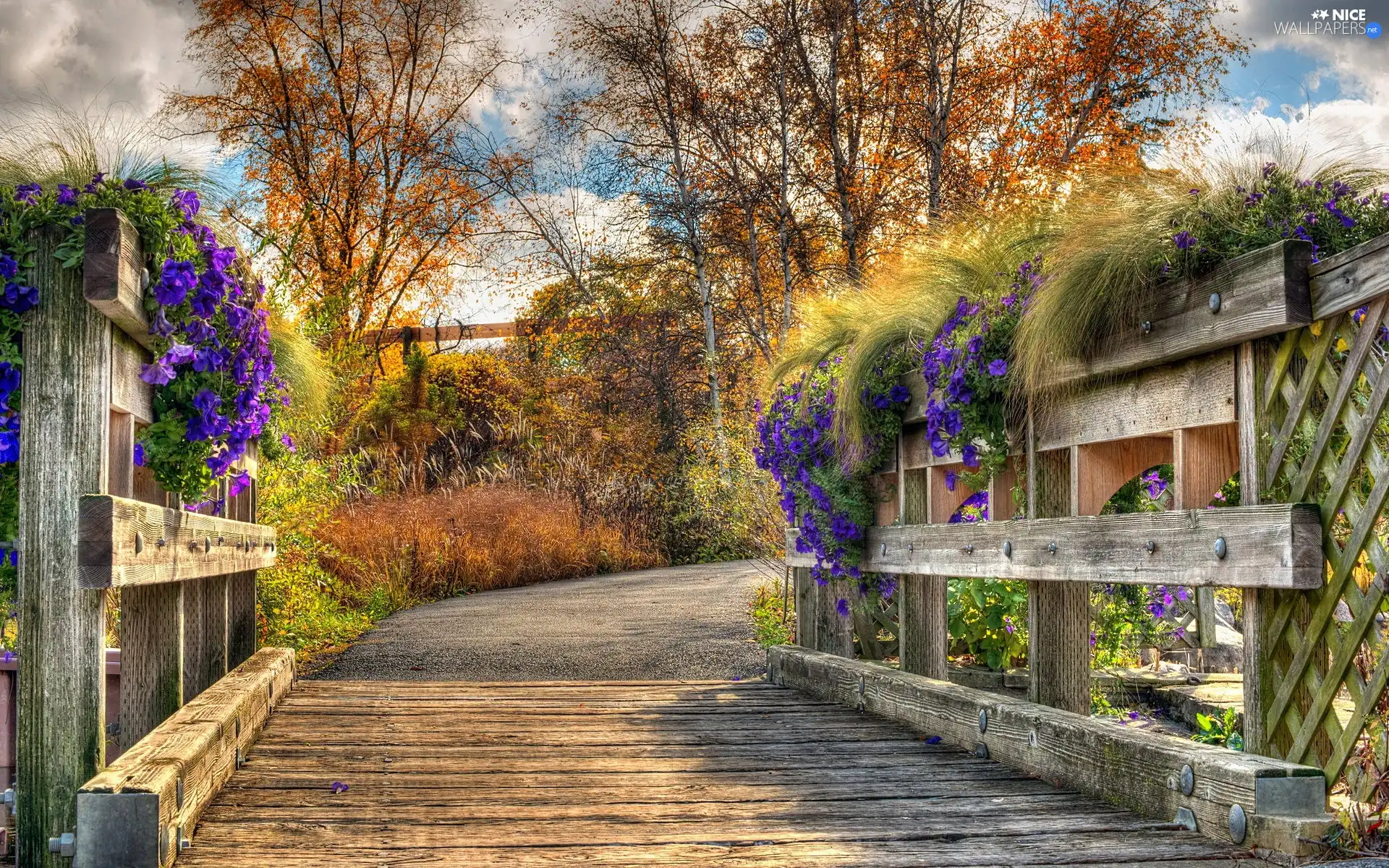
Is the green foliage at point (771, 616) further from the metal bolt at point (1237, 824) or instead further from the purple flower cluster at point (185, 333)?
the metal bolt at point (1237, 824)

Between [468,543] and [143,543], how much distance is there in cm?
915

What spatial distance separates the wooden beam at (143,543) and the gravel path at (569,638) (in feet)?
10.7

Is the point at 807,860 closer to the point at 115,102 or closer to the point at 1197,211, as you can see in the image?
the point at 1197,211

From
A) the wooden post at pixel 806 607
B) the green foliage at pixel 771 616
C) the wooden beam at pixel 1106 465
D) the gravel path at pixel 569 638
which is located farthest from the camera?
the green foliage at pixel 771 616

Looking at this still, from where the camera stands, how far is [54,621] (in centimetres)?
260

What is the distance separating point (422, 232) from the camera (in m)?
17.7

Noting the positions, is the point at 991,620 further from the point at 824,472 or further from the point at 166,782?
the point at 166,782

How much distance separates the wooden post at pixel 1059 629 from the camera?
364cm

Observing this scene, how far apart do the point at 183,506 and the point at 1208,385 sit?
10.1 ft

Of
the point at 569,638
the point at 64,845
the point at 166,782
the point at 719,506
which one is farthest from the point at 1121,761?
the point at 719,506

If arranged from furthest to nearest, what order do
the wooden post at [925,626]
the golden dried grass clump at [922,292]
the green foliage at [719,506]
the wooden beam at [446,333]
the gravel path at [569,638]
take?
the wooden beam at [446,333] < the green foliage at [719,506] < the gravel path at [569,638] < the wooden post at [925,626] < the golden dried grass clump at [922,292]

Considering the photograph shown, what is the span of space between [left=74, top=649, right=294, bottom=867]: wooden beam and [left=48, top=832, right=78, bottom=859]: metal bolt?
87 millimetres

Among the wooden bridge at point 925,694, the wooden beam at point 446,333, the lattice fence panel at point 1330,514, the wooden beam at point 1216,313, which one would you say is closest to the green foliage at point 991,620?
the wooden bridge at point 925,694

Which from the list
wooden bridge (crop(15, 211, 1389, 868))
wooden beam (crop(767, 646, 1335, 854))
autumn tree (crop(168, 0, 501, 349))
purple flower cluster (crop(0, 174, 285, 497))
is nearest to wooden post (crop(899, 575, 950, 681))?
wooden beam (crop(767, 646, 1335, 854))
